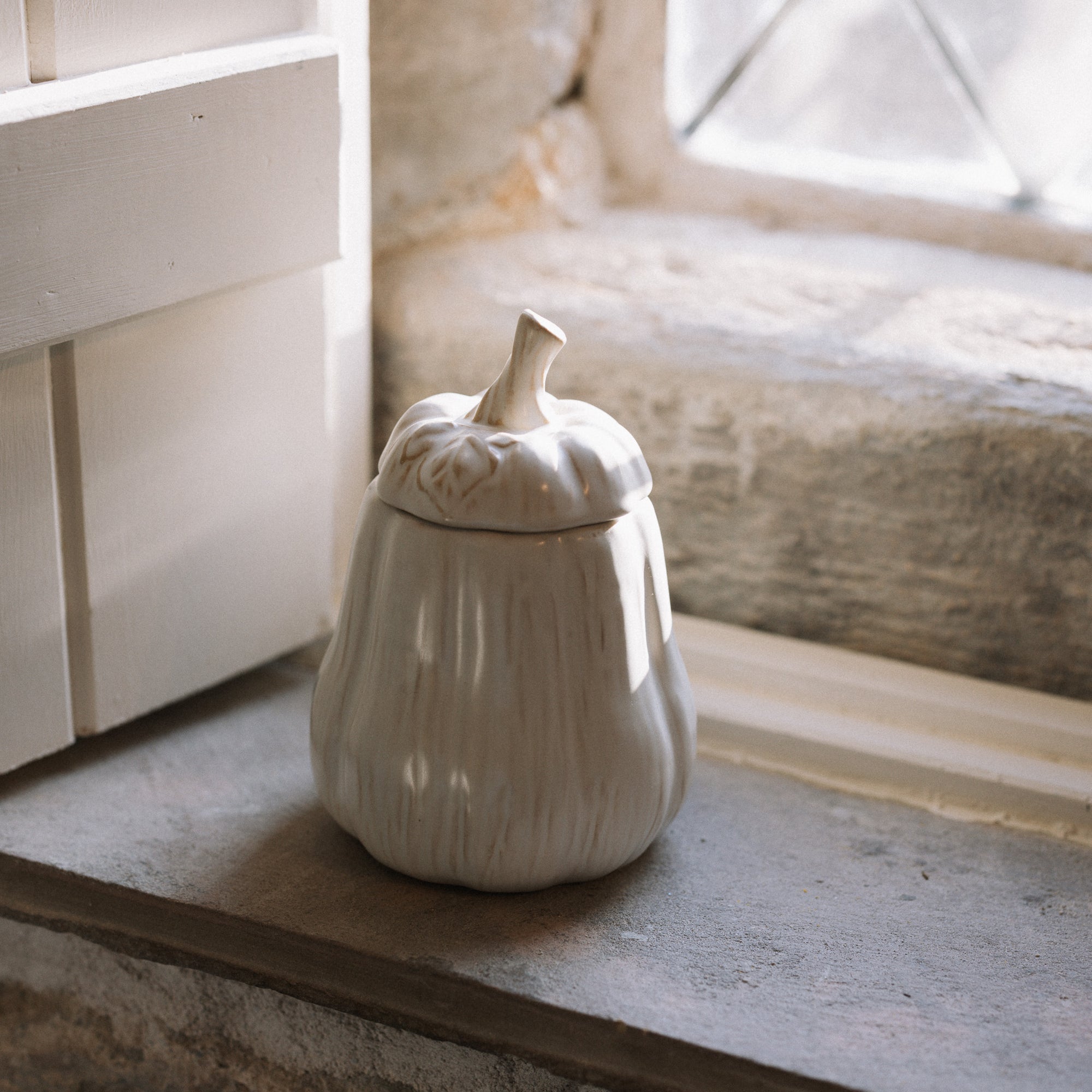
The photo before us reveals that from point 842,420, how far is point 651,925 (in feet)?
1.41

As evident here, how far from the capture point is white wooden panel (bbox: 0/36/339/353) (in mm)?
785

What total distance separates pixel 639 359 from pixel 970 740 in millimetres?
409

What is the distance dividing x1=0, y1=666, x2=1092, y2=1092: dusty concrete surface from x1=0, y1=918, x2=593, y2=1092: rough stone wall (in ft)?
0.07

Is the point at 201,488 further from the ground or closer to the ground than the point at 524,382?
closer to the ground

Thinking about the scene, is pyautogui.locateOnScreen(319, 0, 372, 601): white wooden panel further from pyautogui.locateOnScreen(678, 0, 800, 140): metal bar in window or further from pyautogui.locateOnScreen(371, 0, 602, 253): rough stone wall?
pyautogui.locateOnScreen(678, 0, 800, 140): metal bar in window

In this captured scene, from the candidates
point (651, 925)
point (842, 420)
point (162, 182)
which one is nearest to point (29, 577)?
point (162, 182)

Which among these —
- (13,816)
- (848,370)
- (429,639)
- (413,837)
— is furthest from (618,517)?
(13,816)

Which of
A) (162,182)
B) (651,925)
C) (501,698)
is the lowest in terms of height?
(651,925)

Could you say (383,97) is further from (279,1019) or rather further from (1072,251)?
(279,1019)

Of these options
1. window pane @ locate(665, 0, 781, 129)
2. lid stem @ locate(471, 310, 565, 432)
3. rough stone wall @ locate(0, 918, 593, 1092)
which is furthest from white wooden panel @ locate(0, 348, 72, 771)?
window pane @ locate(665, 0, 781, 129)

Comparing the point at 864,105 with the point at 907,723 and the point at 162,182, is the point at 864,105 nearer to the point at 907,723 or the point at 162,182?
the point at 907,723

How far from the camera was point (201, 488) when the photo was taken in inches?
38.6

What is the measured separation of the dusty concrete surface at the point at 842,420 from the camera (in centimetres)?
101

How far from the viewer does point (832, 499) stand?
1059 millimetres
